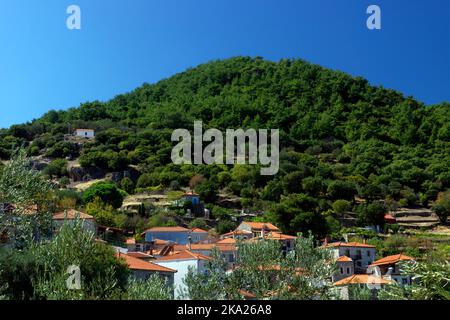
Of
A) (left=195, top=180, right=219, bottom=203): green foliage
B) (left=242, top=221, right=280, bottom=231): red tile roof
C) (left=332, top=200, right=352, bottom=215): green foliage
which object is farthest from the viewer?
(left=195, top=180, right=219, bottom=203): green foliage

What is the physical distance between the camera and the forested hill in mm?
80562

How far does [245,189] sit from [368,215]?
54.0ft

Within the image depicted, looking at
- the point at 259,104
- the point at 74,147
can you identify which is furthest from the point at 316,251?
the point at 259,104

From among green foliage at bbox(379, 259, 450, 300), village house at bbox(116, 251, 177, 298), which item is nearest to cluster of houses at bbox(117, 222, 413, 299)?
village house at bbox(116, 251, 177, 298)

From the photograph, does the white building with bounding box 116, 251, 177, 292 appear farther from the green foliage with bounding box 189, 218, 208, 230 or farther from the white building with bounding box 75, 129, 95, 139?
the white building with bounding box 75, 129, 95, 139

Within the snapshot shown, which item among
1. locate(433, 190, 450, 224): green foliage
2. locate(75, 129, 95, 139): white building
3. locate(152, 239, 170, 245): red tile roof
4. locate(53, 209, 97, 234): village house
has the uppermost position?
locate(75, 129, 95, 139): white building

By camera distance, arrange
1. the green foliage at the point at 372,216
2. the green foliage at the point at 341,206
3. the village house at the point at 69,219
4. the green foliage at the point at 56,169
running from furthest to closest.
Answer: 1. the green foliage at the point at 56,169
2. the green foliage at the point at 341,206
3. the green foliage at the point at 372,216
4. the village house at the point at 69,219

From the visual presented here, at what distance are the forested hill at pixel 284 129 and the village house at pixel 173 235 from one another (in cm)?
1888

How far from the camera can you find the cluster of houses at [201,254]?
3413 cm

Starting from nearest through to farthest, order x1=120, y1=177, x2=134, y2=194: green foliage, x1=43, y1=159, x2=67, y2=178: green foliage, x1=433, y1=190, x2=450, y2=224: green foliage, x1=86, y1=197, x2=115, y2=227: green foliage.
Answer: x1=86, y1=197, x2=115, y2=227: green foliage → x1=433, y1=190, x2=450, y2=224: green foliage → x1=120, y1=177, x2=134, y2=194: green foliage → x1=43, y1=159, x2=67, y2=178: green foliage

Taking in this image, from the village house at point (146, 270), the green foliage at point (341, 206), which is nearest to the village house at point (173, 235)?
the village house at point (146, 270)

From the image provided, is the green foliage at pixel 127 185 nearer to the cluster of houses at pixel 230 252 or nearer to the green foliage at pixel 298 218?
the cluster of houses at pixel 230 252

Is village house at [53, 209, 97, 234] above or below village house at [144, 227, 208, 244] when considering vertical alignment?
above

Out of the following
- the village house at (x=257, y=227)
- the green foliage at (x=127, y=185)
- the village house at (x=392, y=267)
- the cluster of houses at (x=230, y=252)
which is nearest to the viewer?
the cluster of houses at (x=230, y=252)
